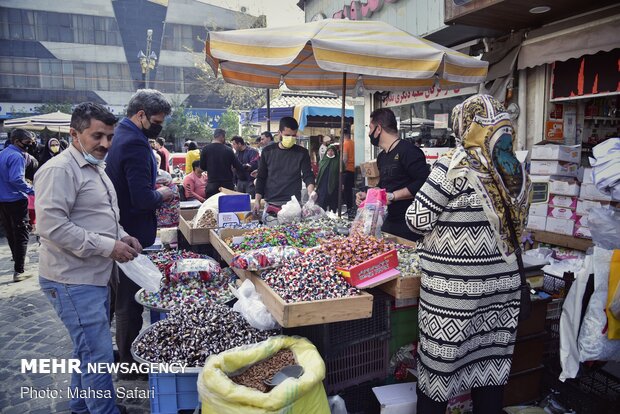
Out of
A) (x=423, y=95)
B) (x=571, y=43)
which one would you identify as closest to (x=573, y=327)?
(x=571, y=43)

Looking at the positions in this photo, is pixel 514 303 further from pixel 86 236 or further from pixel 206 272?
pixel 86 236

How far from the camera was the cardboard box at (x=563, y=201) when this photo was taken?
200 inches

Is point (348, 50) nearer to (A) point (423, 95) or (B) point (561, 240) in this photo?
(B) point (561, 240)

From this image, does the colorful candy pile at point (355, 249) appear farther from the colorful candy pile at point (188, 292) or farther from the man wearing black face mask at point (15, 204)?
the man wearing black face mask at point (15, 204)

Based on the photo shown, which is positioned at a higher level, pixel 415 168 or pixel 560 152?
pixel 560 152

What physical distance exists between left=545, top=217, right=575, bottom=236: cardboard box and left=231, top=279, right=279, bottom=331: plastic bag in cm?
420

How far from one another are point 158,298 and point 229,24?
49.1 meters

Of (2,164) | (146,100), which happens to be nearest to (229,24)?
(2,164)

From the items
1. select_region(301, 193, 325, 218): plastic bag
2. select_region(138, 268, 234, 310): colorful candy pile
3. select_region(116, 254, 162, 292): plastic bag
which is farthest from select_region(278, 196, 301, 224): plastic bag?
select_region(116, 254, 162, 292): plastic bag

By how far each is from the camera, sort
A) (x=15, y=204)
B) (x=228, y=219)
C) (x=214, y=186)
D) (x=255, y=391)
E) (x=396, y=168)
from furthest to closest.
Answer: (x=214, y=186), (x=15, y=204), (x=228, y=219), (x=396, y=168), (x=255, y=391)

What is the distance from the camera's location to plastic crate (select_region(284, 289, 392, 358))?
2.65 m

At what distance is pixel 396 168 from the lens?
147 inches

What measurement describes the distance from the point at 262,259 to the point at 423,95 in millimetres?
7285

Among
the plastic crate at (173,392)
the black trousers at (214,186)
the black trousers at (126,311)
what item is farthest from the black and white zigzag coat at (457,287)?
the black trousers at (214,186)
